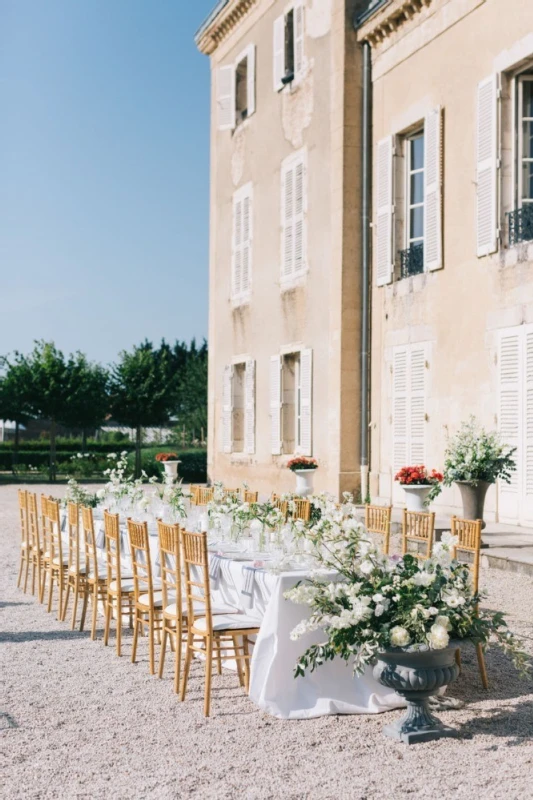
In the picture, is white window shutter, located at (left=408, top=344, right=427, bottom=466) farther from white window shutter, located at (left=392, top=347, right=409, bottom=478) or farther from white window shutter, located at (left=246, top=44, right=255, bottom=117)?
white window shutter, located at (left=246, top=44, right=255, bottom=117)

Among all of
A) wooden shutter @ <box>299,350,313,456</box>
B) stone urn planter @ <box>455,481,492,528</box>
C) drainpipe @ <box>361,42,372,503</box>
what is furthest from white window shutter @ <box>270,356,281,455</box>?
stone urn planter @ <box>455,481,492,528</box>

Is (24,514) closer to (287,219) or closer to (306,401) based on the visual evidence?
(306,401)

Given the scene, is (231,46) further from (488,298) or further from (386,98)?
(488,298)

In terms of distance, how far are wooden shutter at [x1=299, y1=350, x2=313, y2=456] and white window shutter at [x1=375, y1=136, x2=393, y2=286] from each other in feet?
6.59

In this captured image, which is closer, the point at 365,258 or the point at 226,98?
the point at 365,258

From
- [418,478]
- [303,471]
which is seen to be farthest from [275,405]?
[418,478]

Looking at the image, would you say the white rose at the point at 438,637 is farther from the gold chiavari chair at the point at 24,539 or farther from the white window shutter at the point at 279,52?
the white window shutter at the point at 279,52

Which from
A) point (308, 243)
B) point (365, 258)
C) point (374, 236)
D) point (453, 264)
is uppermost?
point (308, 243)

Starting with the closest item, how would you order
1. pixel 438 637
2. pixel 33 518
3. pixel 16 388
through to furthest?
pixel 438 637, pixel 33 518, pixel 16 388

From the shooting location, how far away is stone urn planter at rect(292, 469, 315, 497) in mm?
14359

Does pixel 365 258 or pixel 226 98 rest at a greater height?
pixel 226 98

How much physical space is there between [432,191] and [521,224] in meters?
1.73

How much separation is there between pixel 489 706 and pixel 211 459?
14.9 metres

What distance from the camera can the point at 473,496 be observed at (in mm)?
9688
